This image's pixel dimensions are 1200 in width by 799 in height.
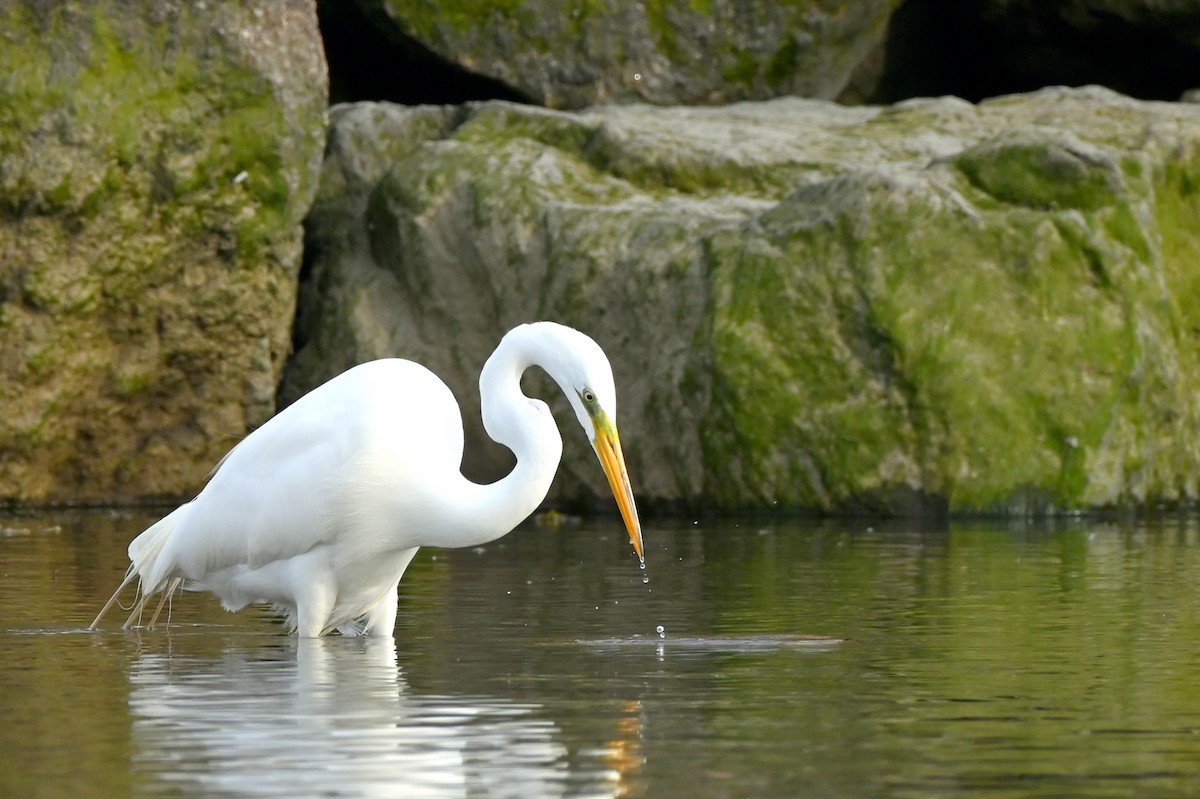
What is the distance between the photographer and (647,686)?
18.6 ft

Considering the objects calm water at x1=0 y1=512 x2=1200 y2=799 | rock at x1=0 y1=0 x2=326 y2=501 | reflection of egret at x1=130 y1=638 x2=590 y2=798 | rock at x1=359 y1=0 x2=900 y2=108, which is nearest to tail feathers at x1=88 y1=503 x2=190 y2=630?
calm water at x1=0 y1=512 x2=1200 y2=799

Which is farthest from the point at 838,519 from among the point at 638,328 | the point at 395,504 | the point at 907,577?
the point at 395,504

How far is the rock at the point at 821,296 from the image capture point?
39.9ft

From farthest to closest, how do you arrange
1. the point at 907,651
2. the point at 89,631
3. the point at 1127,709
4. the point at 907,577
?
the point at 907,577
the point at 89,631
the point at 907,651
the point at 1127,709

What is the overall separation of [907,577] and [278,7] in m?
6.43

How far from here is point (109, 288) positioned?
12945 millimetres

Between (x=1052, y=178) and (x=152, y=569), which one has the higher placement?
(x=1052, y=178)

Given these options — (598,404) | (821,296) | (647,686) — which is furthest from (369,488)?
(821,296)

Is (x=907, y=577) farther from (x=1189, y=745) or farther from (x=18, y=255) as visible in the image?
(x=18, y=255)

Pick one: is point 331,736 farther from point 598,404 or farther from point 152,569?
point 152,569

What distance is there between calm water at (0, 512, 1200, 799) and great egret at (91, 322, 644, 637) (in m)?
0.21

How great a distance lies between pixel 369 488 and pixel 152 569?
1.11 metres

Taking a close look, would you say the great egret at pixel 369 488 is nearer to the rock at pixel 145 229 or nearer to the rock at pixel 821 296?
the rock at pixel 821 296

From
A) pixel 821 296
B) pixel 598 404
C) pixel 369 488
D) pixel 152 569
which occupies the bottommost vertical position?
pixel 152 569
